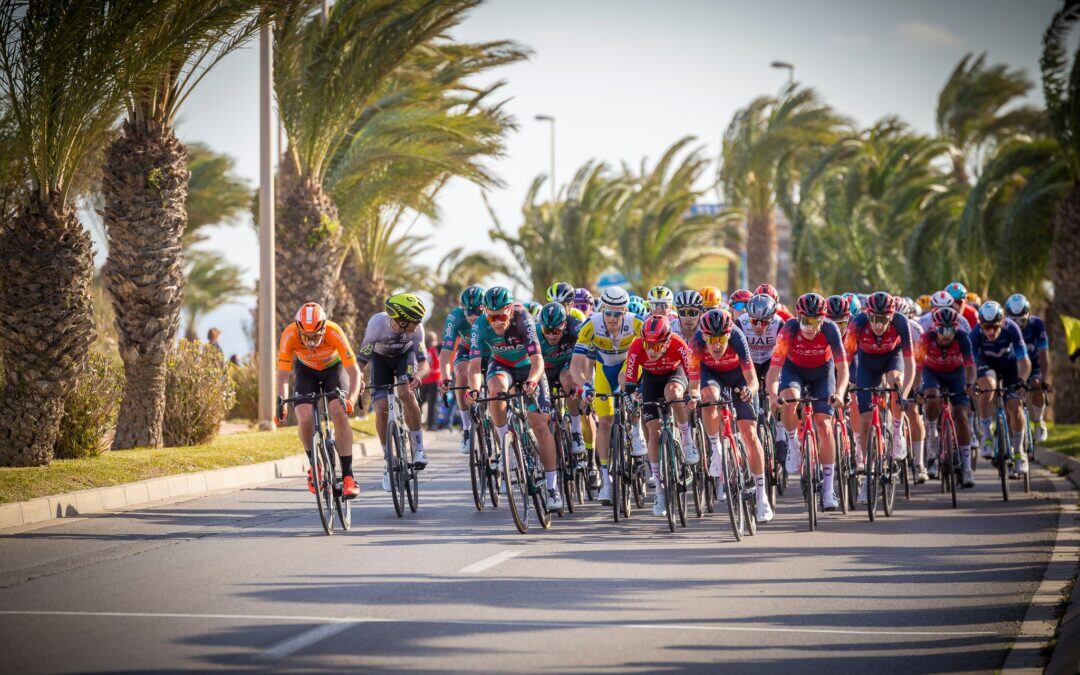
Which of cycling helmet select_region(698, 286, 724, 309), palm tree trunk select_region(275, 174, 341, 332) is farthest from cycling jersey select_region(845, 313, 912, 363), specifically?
palm tree trunk select_region(275, 174, 341, 332)

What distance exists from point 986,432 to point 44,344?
10854 mm

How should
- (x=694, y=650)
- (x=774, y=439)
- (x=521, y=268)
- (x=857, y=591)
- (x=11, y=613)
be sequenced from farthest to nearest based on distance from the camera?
(x=521, y=268) → (x=774, y=439) → (x=857, y=591) → (x=11, y=613) → (x=694, y=650)

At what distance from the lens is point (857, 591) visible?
9523 millimetres

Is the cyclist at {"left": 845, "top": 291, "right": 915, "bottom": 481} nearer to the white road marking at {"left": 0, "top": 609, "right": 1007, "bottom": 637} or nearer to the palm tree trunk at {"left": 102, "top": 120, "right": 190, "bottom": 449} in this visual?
the white road marking at {"left": 0, "top": 609, "right": 1007, "bottom": 637}

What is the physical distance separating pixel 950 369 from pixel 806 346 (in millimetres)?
3300

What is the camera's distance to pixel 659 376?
42.1ft

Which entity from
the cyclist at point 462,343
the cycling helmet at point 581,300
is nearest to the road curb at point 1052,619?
the cyclist at point 462,343

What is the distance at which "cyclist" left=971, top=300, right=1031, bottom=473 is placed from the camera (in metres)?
16.2

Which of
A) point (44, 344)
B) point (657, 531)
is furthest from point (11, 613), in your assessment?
point (44, 344)

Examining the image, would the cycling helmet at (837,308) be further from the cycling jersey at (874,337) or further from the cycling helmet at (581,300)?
the cycling helmet at (581,300)

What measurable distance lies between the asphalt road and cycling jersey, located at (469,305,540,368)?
1.59 m

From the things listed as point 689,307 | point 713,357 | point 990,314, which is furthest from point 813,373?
point 990,314

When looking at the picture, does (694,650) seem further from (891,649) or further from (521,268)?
(521,268)

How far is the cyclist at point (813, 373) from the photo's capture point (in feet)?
43.7
